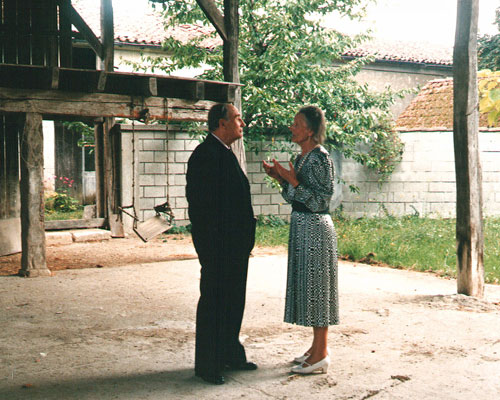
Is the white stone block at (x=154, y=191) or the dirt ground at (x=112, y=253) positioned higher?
the white stone block at (x=154, y=191)

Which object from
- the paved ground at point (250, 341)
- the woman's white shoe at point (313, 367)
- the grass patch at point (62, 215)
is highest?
the grass patch at point (62, 215)

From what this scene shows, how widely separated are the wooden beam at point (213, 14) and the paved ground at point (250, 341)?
3.85 m

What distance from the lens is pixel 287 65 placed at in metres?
12.1

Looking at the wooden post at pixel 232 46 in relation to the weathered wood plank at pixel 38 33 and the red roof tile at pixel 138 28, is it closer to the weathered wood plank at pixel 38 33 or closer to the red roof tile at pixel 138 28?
the weathered wood plank at pixel 38 33

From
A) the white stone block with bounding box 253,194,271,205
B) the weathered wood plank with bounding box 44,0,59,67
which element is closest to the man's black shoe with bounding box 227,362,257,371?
the weathered wood plank with bounding box 44,0,59,67

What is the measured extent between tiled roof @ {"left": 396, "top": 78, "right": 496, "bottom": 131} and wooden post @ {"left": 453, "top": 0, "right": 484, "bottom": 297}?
36.6 ft

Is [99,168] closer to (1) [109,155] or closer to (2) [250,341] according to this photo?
(1) [109,155]

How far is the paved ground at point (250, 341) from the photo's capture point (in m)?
3.87

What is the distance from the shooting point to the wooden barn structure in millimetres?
7727

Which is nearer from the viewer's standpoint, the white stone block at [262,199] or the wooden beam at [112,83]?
the wooden beam at [112,83]

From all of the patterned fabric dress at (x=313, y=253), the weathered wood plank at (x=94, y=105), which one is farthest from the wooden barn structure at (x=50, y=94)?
the patterned fabric dress at (x=313, y=253)

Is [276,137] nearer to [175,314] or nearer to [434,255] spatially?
[434,255]

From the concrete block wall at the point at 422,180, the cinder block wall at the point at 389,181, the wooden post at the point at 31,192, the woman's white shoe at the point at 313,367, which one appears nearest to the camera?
the woman's white shoe at the point at 313,367

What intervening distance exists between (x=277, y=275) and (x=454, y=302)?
257 centimetres
